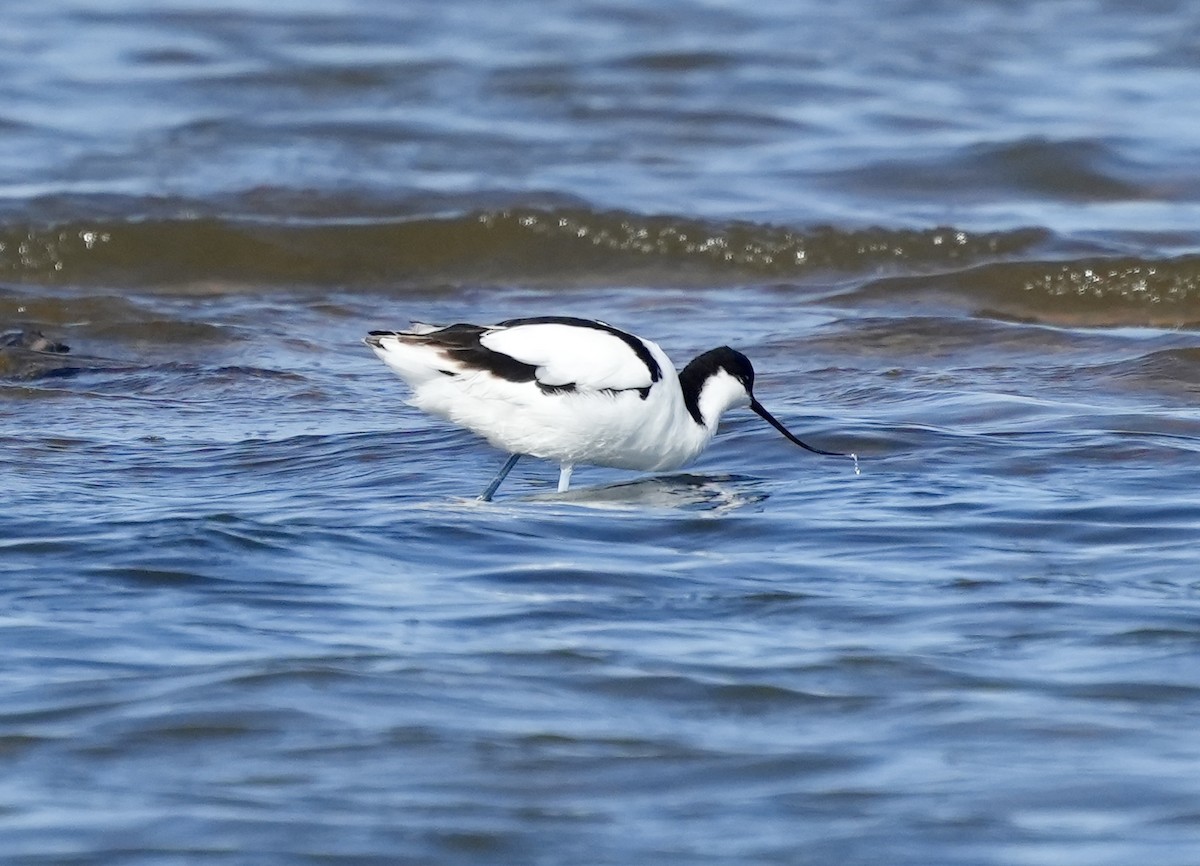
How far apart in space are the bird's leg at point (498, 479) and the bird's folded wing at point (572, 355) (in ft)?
Answer: 1.47

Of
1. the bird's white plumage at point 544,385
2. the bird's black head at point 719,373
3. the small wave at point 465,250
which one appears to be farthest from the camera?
the small wave at point 465,250

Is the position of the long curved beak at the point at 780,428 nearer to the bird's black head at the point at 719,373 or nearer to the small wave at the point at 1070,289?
the bird's black head at the point at 719,373

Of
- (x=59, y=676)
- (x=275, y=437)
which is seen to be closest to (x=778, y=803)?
(x=59, y=676)

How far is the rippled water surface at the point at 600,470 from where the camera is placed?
13.7ft

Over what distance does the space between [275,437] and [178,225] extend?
5943mm

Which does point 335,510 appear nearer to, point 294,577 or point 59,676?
point 294,577

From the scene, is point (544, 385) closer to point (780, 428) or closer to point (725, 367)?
point (725, 367)

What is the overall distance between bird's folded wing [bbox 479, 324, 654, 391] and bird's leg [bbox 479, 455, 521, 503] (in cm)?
45

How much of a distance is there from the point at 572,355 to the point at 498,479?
564 millimetres

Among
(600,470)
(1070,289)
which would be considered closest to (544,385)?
(600,470)

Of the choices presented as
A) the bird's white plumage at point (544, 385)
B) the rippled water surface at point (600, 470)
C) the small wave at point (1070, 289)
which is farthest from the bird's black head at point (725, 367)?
the small wave at point (1070, 289)

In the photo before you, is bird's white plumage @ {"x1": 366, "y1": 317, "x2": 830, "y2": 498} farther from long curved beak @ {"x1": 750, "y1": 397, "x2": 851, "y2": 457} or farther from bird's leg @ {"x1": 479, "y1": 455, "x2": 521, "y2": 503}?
long curved beak @ {"x1": 750, "y1": 397, "x2": 851, "y2": 457}

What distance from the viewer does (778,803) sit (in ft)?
13.4

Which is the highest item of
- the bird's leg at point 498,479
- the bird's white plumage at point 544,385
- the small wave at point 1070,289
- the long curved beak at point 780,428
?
the small wave at point 1070,289
